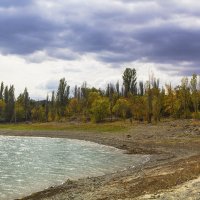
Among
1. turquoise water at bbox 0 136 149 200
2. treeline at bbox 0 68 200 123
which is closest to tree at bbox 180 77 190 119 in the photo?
treeline at bbox 0 68 200 123

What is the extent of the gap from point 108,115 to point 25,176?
335ft

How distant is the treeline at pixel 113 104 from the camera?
120000 mm

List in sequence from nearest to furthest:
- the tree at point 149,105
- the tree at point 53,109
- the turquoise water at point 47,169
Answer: the turquoise water at point 47,169 < the tree at point 149,105 < the tree at point 53,109

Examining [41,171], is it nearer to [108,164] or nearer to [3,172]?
[3,172]

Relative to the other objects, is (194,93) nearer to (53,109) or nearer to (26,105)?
(53,109)

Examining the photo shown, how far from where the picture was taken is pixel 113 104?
469 feet

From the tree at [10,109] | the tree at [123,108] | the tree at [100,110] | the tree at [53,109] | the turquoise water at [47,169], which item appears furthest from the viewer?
the tree at [10,109]

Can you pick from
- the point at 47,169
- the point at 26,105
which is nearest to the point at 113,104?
the point at 26,105

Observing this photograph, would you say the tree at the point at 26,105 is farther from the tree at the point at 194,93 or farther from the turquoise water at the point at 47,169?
the turquoise water at the point at 47,169

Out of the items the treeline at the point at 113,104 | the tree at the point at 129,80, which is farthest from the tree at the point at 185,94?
the tree at the point at 129,80

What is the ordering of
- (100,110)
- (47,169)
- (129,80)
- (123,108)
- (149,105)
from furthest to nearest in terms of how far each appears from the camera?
(129,80), (100,110), (123,108), (149,105), (47,169)

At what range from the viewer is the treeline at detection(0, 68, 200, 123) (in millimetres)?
120000

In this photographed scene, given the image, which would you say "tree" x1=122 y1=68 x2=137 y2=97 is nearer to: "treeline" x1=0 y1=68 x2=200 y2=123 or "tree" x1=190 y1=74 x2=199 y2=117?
"treeline" x1=0 y1=68 x2=200 y2=123

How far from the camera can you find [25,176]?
37.6 metres
